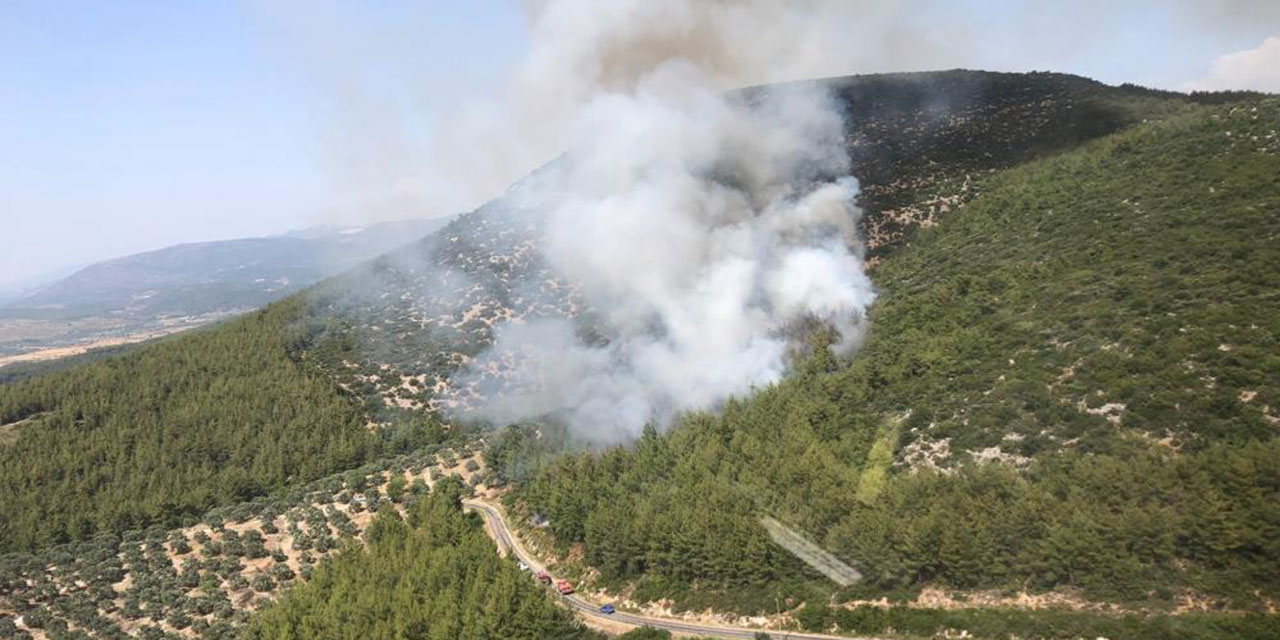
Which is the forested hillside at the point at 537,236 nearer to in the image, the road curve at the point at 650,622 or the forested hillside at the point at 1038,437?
the forested hillside at the point at 1038,437

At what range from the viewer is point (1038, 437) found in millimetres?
31781

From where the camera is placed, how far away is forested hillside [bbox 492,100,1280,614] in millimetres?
25312

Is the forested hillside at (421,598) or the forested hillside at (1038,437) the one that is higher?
the forested hillside at (1038,437)

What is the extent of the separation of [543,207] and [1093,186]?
209ft

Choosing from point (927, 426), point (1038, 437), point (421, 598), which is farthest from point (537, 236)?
point (1038, 437)

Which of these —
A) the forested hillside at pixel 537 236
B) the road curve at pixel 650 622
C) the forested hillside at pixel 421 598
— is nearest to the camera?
the forested hillside at pixel 421 598

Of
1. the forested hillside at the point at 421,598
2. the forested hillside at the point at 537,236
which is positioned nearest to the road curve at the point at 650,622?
the forested hillside at the point at 421,598

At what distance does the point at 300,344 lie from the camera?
74.5 metres

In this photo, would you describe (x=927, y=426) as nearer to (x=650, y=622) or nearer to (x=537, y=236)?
(x=650, y=622)

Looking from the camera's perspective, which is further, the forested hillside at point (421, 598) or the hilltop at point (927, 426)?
the forested hillside at point (421, 598)

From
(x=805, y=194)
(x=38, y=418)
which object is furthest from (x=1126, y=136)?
(x=38, y=418)

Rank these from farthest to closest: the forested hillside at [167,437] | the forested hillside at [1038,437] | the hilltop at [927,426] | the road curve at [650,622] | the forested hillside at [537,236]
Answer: the forested hillside at [537,236] → the forested hillside at [167,437] → the road curve at [650,622] → the hilltop at [927,426] → the forested hillside at [1038,437]

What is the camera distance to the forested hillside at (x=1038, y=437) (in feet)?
83.0

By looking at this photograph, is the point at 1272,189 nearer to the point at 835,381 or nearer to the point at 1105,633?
the point at 835,381
